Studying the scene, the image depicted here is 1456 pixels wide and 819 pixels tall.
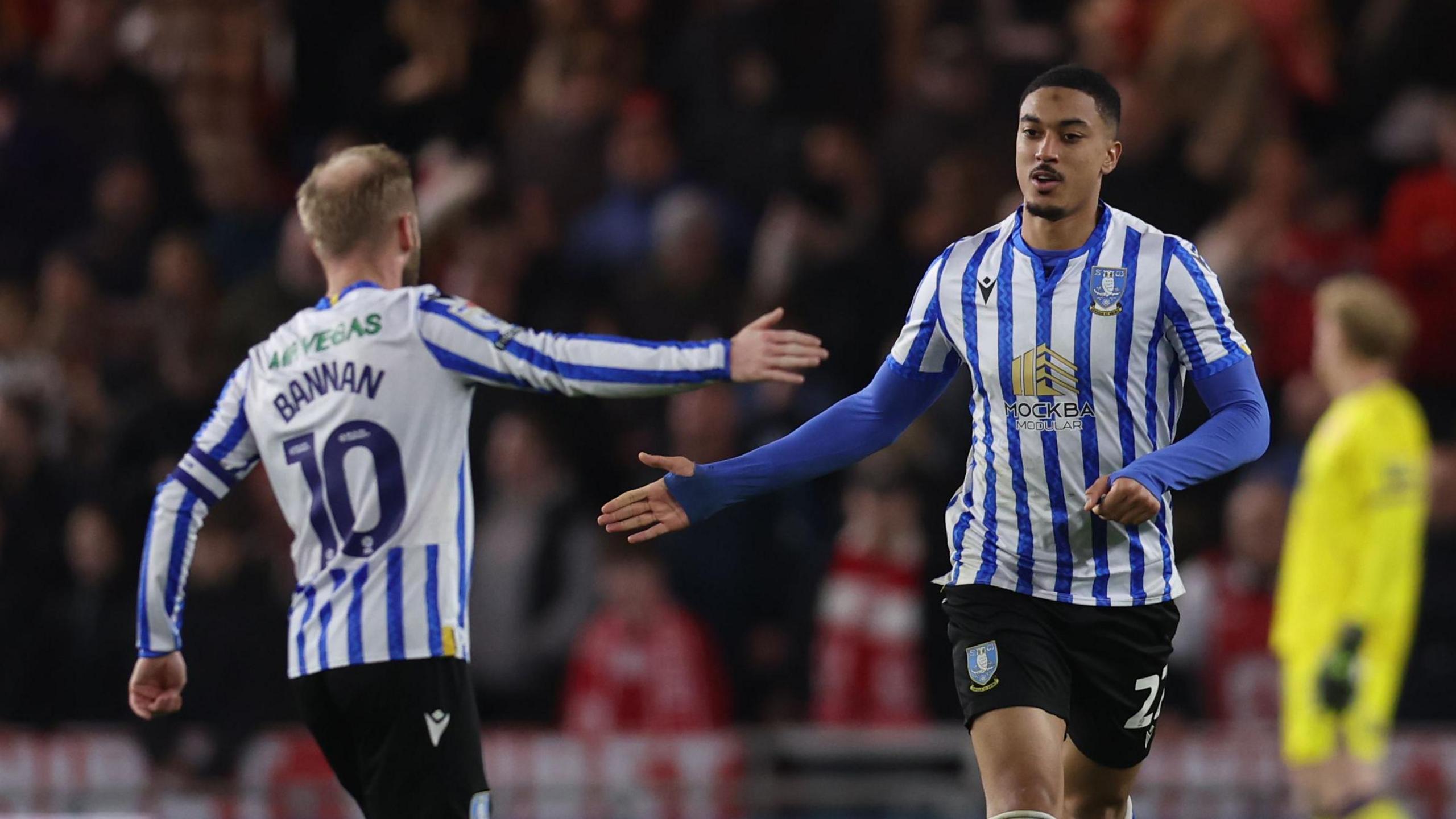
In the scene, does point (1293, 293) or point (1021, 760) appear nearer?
point (1021, 760)

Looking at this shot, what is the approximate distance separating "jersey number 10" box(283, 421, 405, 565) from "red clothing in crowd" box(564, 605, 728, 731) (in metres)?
4.54

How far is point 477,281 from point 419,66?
207cm

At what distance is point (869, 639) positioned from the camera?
9672 millimetres

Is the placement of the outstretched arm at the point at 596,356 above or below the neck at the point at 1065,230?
below

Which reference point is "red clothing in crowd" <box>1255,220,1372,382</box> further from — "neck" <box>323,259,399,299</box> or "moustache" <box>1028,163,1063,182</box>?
"neck" <box>323,259,399,299</box>

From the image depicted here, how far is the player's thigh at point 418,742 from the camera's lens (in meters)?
5.19

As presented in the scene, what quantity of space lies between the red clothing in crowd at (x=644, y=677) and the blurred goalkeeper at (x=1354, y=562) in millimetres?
2838

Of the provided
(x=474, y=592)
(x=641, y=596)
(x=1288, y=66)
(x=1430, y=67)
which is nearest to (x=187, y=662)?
(x=474, y=592)

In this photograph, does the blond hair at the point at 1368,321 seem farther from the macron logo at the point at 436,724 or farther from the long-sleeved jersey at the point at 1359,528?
the macron logo at the point at 436,724

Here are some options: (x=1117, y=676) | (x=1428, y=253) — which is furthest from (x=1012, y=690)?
(x=1428, y=253)

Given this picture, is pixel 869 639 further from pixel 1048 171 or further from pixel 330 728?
pixel 1048 171

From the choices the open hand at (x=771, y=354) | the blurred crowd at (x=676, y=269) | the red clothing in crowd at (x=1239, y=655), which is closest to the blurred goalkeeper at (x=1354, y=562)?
the red clothing in crowd at (x=1239, y=655)

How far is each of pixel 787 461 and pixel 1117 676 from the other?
1.07 m

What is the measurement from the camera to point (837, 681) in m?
9.66
